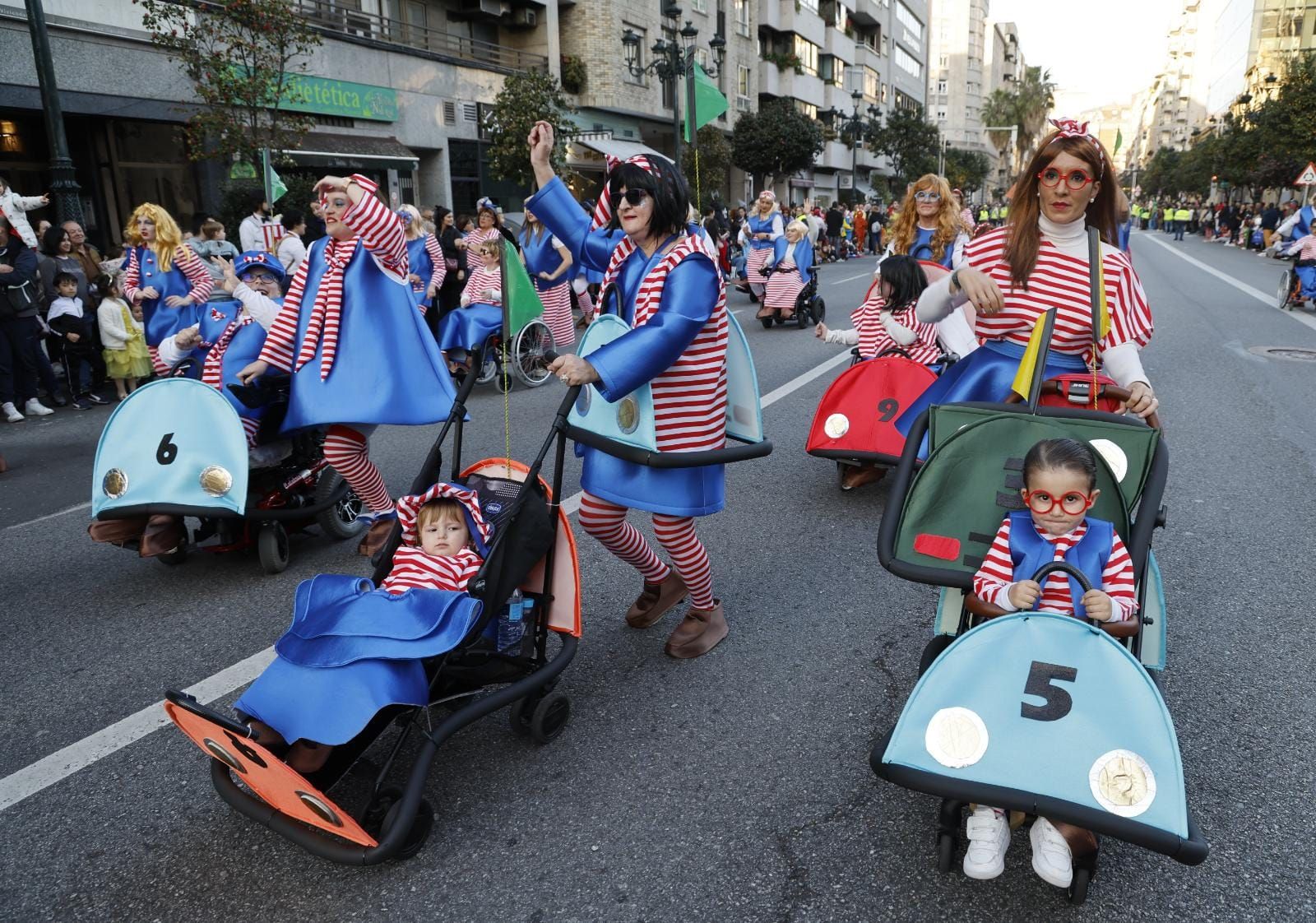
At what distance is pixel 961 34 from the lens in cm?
11131

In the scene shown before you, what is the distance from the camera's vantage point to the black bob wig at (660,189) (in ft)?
10.7

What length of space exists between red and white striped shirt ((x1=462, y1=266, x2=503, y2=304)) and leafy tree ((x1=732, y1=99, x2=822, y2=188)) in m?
29.3

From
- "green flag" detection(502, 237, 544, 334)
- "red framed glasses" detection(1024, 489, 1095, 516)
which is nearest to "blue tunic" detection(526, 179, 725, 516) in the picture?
"green flag" detection(502, 237, 544, 334)

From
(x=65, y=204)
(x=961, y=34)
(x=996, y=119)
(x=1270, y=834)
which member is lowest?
(x=1270, y=834)

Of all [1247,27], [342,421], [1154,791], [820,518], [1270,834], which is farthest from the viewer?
[1247,27]

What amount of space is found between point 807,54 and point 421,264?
4670 cm

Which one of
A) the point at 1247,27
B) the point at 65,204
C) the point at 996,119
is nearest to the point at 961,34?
the point at 996,119

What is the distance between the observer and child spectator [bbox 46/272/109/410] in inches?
368

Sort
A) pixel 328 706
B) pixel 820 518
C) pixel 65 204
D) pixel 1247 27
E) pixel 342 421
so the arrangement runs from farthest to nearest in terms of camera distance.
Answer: pixel 1247 27 < pixel 65 204 < pixel 820 518 < pixel 342 421 < pixel 328 706

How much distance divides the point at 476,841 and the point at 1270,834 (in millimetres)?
2254

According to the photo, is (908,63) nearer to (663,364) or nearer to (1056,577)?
(663,364)

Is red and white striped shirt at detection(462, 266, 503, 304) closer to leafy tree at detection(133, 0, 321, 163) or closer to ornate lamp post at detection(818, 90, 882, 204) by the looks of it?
leafy tree at detection(133, 0, 321, 163)

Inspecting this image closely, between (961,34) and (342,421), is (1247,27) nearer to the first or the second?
(961,34)

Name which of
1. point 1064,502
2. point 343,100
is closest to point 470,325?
point 1064,502
